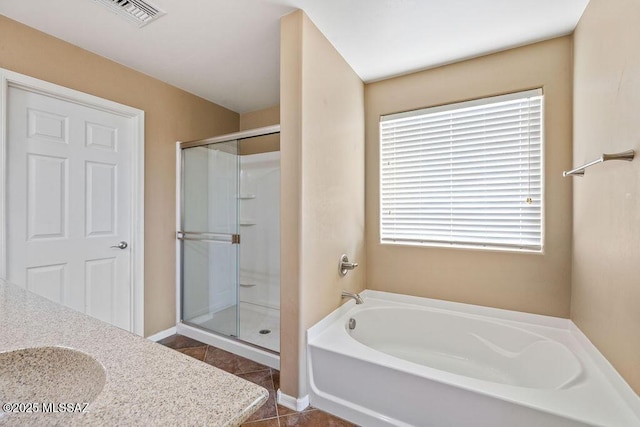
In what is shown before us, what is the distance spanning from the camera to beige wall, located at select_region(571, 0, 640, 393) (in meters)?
1.14

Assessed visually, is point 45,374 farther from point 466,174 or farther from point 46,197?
point 466,174

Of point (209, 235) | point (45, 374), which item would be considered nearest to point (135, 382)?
point (45, 374)

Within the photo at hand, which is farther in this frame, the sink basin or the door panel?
the door panel

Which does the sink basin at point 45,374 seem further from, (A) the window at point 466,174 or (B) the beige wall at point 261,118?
(B) the beige wall at point 261,118

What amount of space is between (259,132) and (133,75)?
120 centimetres

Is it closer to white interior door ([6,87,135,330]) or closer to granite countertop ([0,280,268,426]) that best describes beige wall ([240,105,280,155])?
white interior door ([6,87,135,330])

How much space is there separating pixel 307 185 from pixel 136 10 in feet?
4.55

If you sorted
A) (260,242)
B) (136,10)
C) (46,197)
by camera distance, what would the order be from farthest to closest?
(260,242), (46,197), (136,10)

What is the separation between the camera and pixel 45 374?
0.70 meters

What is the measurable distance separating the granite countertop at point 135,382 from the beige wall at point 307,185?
39.7 inches

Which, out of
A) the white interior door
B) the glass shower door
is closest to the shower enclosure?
the glass shower door

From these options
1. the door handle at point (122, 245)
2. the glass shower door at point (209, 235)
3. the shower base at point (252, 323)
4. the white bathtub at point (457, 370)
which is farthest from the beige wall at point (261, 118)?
the white bathtub at point (457, 370)

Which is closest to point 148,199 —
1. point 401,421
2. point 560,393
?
point 401,421

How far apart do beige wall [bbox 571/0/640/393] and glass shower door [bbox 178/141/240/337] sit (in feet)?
7.95
